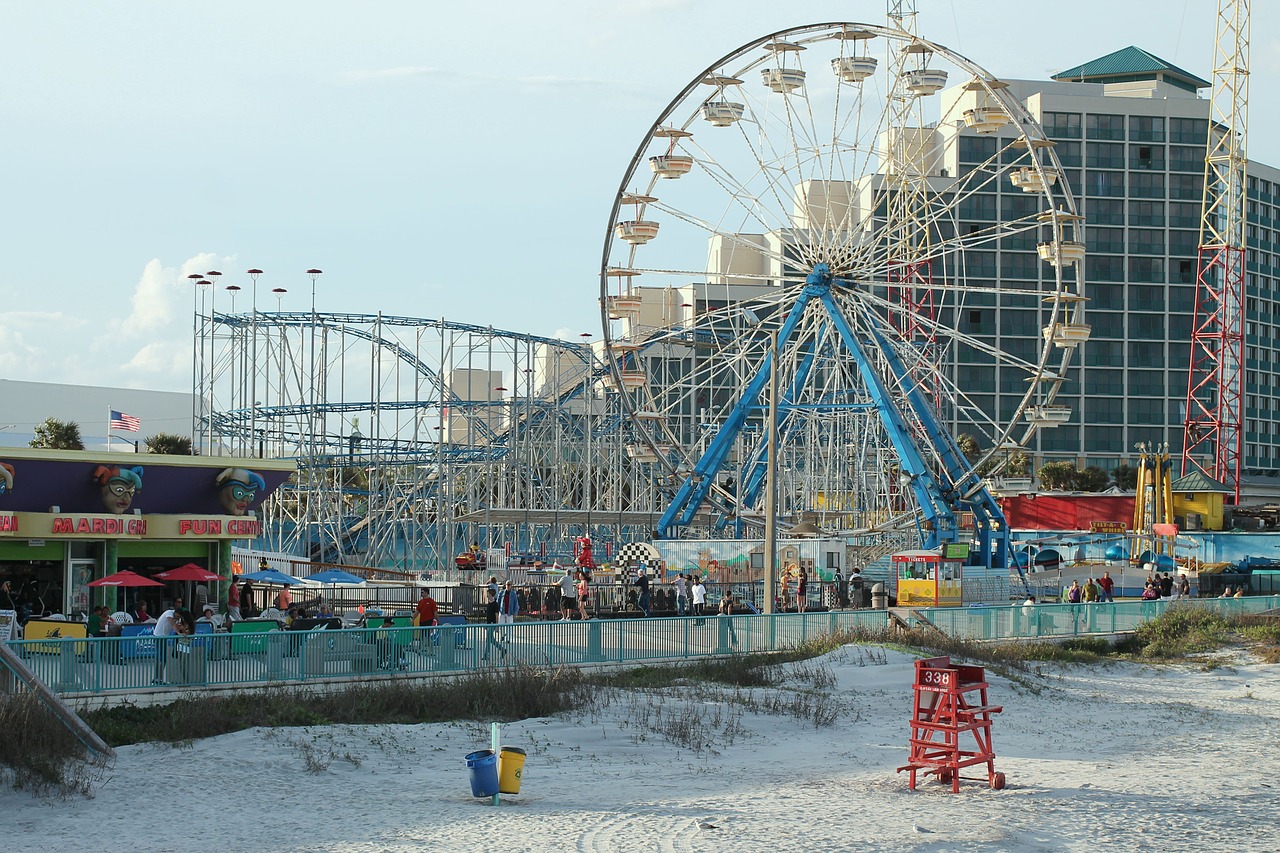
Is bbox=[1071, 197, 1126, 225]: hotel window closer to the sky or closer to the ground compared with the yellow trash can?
closer to the sky

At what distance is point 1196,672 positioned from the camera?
30.7 metres

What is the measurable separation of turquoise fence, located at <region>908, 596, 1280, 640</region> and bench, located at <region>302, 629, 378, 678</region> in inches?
468

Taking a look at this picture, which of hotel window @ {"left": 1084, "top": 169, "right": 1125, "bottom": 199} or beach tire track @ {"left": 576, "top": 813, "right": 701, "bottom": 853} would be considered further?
hotel window @ {"left": 1084, "top": 169, "right": 1125, "bottom": 199}

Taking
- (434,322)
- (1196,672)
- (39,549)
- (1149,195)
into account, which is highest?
(1149,195)

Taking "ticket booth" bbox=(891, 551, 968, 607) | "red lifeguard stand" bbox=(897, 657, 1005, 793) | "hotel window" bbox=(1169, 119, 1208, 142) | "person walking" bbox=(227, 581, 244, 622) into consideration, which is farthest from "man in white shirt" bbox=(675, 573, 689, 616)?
"hotel window" bbox=(1169, 119, 1208, 142)

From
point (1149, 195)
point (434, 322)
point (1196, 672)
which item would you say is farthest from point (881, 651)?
point (1149, 195)

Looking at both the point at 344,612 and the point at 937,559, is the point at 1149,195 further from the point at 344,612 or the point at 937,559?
the point at 344,612

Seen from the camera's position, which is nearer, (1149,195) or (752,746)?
(752,746)

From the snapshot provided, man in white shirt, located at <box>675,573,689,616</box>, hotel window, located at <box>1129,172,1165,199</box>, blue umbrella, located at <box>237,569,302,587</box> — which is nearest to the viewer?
man in white shirt, located at <box>675,573,689,616</box>

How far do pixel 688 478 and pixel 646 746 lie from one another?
1059 inches

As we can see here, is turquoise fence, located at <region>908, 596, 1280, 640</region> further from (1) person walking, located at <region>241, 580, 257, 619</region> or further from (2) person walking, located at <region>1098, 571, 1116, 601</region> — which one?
(1) person walking, located at <region>241, 580, 257, 619</region>

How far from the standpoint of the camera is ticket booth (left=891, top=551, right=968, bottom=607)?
3706cm

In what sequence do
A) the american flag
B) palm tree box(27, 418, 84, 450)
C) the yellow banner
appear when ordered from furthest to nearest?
palm tree box(27, 418, 84, 450)
the american flag
the yellow banner

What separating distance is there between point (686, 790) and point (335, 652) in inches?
268
